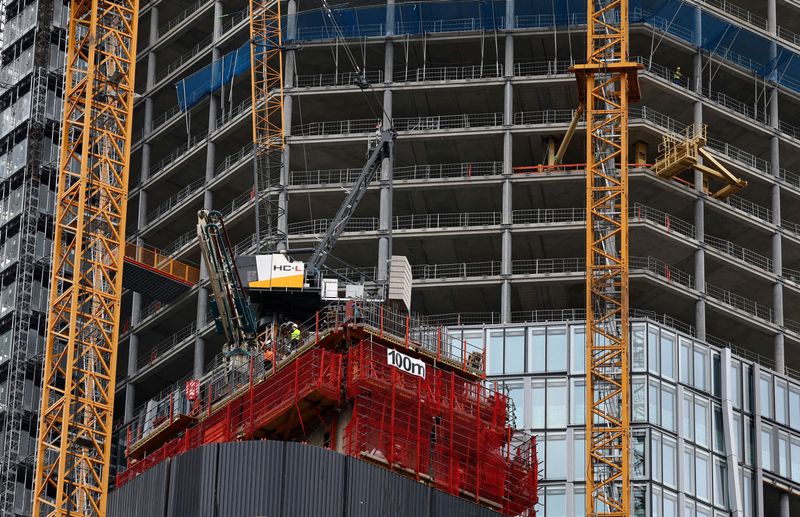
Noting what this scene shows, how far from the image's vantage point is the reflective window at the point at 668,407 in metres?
136

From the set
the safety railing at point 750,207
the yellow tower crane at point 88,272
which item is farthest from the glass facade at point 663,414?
the yellow tower crane at point 88,272

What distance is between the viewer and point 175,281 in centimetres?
15862

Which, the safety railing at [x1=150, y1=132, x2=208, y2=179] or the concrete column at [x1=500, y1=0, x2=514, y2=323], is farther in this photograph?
the safety railing at [x1=150, y1=132, x2=208, y2=179]

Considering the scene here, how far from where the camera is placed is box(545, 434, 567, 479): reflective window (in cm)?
13475

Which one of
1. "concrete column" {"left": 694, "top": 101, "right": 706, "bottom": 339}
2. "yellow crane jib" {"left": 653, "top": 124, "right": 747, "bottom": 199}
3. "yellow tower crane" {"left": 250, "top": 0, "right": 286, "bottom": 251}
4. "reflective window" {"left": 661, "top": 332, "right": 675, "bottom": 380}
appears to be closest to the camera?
"reflective window" {"left": 661, "top": 332, "right": 675, "bottom": 380}

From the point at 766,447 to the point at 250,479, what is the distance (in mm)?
45905

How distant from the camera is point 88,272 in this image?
12575cm

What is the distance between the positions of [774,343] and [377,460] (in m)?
49.1

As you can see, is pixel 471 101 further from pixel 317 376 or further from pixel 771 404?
pixel 317 376

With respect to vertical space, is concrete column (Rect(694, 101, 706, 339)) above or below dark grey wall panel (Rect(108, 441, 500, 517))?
above

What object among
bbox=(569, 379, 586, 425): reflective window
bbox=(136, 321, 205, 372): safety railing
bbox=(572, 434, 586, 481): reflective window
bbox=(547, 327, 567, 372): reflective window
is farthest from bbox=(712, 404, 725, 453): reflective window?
bbox=(136, 321, 205, 372): safety railing

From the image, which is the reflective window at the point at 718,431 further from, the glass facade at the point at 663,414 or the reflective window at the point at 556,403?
the reflective window at the point at 556,403

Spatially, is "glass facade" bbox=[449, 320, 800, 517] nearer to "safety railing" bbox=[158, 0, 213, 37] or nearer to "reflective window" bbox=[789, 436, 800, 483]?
"reflective window" bbox=[789, 436, 800, 483]

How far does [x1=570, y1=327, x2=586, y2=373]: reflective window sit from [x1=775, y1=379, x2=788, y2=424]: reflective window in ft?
43.2
